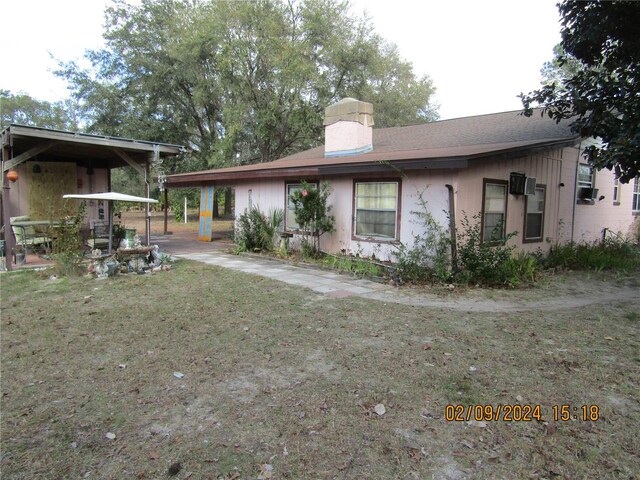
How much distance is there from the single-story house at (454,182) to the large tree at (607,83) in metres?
1.04

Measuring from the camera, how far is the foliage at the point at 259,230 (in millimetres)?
11273

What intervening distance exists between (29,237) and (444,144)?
34.2 feet

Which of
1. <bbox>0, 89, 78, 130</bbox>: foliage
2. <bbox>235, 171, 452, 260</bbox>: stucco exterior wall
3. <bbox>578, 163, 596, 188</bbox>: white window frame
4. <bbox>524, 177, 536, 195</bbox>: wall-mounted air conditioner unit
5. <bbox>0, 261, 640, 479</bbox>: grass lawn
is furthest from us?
<bbox>0, 89, 78, 130</bbox>: foliage

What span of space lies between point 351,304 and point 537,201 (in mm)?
6192

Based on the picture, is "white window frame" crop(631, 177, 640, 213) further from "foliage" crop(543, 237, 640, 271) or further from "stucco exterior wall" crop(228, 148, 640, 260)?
"foliage" crop(543, 237, 640, 271)

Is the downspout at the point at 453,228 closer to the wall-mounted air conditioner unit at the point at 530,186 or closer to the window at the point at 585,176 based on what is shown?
the wall-mounted air conditioner unit at the point at 530,186


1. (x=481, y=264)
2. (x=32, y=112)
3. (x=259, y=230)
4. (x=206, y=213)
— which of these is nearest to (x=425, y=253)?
(x=481, y=264)

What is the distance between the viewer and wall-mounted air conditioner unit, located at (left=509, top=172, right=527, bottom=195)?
8.68 meters

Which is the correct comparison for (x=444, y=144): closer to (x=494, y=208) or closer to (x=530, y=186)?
(x=530, y=186)

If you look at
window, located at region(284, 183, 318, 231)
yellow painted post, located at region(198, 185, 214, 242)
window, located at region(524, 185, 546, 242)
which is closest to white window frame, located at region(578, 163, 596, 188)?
window, located at region(524, 185, 546, 242)

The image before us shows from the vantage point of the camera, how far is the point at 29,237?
9.66 meters

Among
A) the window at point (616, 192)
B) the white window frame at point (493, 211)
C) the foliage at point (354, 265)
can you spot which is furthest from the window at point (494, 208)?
the window at point (616, 192)

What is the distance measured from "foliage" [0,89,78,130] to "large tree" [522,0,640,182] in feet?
153
